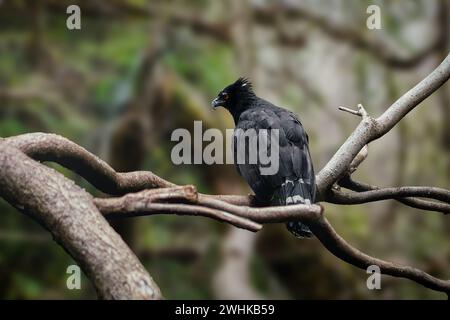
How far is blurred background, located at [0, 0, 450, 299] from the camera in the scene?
4203 millimetres

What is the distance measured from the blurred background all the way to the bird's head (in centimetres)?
147

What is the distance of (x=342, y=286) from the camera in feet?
13.5

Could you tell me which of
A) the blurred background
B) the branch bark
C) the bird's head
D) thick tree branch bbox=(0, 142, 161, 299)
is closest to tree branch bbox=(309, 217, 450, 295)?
the branch bark

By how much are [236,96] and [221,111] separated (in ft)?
5.31

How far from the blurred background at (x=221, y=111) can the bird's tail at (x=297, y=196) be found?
5.99ft

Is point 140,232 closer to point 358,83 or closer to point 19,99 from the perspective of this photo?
point 19,99

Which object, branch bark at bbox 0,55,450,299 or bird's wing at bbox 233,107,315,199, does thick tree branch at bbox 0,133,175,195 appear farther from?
bird's wing at bbox 233,107,315,199

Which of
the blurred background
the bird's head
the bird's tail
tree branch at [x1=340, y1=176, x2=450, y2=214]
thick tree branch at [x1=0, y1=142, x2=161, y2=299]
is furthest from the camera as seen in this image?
the blurred background

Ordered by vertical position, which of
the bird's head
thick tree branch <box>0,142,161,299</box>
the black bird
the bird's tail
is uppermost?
the bird's head

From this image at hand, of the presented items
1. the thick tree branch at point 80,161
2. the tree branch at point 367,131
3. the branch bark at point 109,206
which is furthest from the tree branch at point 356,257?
the thick tree branch at point 80,161

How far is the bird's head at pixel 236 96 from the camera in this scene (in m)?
2.65

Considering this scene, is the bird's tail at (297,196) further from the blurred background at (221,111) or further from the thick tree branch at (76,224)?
the blurred background at (221,111)

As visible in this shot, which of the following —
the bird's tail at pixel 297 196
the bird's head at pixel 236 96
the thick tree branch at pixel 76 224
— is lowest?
the thick tree branch at pixel 76 224

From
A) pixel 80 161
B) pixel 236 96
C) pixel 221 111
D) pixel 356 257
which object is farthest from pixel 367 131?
pixel 221 111
